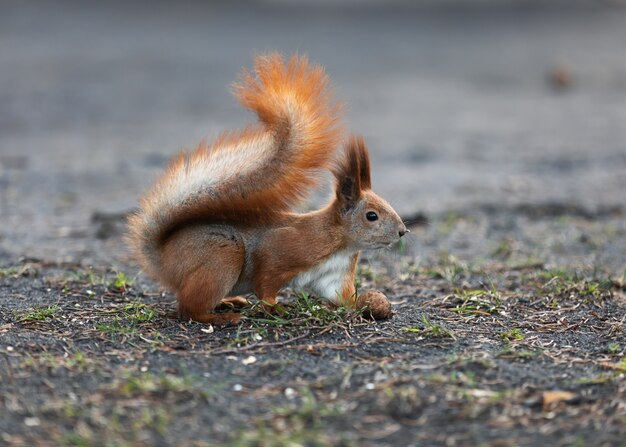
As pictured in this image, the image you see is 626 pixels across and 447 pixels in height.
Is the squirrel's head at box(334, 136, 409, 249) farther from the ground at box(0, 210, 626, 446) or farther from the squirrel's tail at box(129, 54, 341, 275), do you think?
the ground at box(0, 210, 626, 446)

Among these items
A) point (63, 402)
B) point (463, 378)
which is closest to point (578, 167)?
point (463, 378)

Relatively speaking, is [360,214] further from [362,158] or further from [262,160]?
[262,160]

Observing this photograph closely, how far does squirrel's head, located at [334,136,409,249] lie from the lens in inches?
157

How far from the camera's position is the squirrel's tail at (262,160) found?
3781 millimetres

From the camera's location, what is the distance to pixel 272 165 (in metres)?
3.80

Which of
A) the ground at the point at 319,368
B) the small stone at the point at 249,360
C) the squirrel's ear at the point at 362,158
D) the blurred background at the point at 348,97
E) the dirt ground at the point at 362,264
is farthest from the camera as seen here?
the blurred background at the point at 348,97

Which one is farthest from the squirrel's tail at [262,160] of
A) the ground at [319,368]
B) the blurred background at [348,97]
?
the blurred background at [348,97]

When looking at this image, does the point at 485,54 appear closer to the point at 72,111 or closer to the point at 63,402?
the point at 72,111

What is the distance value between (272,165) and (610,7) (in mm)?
17245

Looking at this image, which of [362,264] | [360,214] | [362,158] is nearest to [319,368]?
[360,214]

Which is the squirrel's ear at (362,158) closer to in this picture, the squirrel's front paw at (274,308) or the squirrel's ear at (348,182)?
the squirrel's ear at (348,182)

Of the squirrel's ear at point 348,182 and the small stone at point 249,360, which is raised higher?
the squirrel's ear at point 348,182

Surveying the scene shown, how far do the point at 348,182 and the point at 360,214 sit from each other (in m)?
0.15

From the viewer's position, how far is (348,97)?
12852mm
